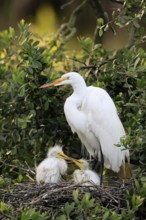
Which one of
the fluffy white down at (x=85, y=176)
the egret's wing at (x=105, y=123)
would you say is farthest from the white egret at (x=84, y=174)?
the egret's wing at (x=105, y=123)

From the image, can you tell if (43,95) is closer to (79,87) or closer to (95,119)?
(79,87)

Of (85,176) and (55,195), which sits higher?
(85,176)

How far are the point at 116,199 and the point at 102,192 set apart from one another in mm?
82

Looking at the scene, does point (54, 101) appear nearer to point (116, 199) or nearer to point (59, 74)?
point (59, 74)

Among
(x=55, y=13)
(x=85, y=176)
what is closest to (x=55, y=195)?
(x=85, y=176)

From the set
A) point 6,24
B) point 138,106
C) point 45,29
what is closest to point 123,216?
point 138,106

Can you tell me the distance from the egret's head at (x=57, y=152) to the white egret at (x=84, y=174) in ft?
0.20

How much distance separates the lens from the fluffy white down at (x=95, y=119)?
5051 mm

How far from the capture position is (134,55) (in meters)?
5.04

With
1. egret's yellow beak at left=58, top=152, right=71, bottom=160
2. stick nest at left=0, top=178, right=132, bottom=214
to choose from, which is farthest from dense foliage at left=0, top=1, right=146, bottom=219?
stick nest at left=0, top=178, right=132, bottom=214

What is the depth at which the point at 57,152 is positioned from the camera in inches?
199

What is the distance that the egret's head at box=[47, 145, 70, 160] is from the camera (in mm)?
5068

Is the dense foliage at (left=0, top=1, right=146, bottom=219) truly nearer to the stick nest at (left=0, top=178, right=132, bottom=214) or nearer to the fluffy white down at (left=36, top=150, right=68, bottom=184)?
the fluffy white down at (left=36, top=150, right=68, bottom=184)

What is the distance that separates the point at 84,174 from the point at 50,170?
0.64 ft
